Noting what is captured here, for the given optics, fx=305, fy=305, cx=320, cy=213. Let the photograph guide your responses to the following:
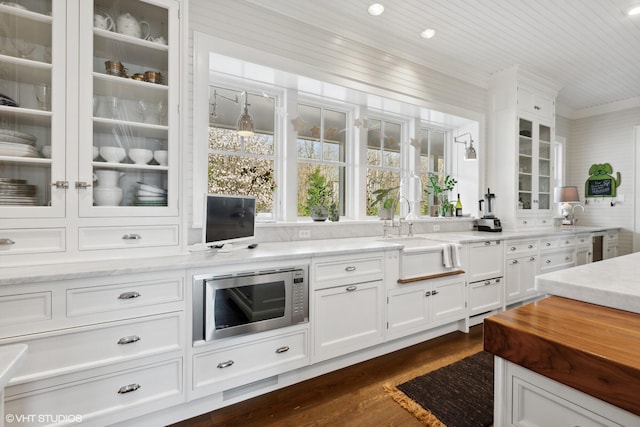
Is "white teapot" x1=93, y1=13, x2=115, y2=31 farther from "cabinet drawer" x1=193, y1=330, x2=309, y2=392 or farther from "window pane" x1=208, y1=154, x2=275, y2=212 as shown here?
"cabinet drawer" x1=193, y1=330, x2=309, y2=392

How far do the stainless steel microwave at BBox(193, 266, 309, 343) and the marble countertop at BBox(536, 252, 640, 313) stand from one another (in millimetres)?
1392

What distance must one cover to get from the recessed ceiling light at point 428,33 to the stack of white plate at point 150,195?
9.67 feet

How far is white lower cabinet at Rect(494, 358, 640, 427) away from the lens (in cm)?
74

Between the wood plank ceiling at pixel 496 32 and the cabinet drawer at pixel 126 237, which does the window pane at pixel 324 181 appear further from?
the cabinet drawer at pixel 126 237

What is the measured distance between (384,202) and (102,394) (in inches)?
115

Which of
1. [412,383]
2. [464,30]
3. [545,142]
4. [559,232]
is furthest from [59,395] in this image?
[545,142]

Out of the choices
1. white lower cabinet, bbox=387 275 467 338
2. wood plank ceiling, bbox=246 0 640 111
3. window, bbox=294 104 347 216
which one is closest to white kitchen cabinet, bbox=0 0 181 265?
wood plank ceiling, bbox=246 0 640 111

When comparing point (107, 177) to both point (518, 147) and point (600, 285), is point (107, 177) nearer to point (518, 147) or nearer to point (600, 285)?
point (600, 285)

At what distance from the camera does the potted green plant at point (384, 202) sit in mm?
3410

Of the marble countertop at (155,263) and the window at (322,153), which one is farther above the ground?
the window at (322,153)

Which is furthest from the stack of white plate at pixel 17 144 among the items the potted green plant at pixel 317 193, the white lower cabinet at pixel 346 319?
the potted green plant at pixel 317 193

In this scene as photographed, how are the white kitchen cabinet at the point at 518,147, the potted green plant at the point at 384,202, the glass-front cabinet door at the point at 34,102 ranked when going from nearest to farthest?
1. the glass-front cabinet door at the point at 34,102
2. the potted green plant at the point at 384,202
3. the white kitchen cabinet at the point at 518,147

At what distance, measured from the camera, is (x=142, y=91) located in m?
1.99

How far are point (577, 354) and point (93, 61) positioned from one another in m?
2.59
